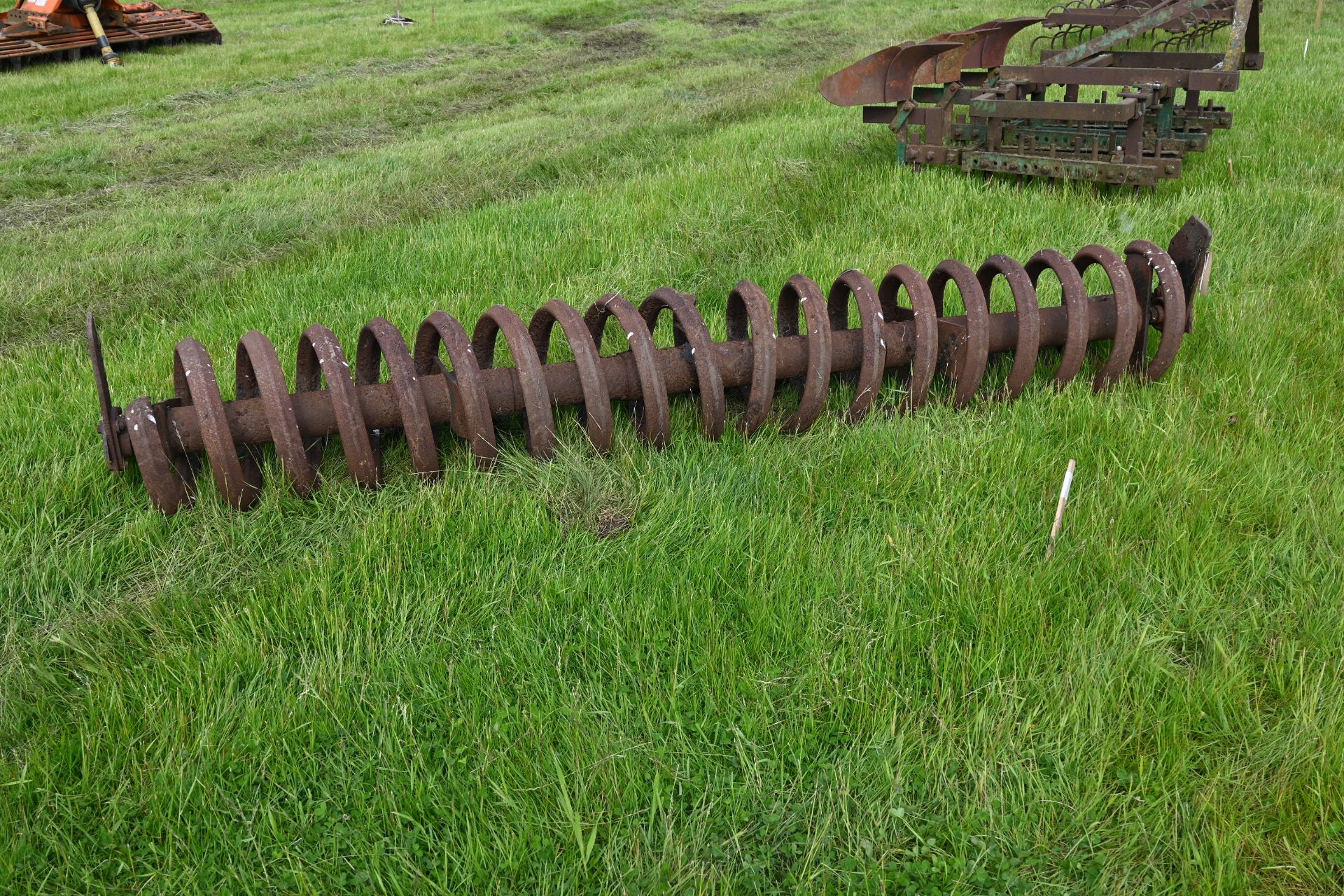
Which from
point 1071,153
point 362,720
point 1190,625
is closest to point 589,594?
point 362,720

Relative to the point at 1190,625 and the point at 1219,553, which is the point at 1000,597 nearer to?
the point at 1190,625

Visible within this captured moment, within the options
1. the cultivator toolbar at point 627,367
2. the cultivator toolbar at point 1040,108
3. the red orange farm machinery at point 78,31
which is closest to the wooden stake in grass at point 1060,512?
the cultivator toolbar at point 627,367

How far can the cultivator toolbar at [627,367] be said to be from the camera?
8.95 ft

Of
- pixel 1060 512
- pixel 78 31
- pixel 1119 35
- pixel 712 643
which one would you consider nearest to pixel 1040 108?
pixel 1119 35

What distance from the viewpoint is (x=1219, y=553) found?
7.93 feet

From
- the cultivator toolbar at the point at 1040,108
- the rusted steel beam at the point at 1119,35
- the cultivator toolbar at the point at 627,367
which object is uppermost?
the rusted steel beam at the point at 1119,35

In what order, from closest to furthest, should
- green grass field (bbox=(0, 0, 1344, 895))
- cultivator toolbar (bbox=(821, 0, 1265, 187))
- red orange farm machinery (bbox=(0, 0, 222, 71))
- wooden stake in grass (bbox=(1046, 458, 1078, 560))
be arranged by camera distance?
green grass field (bbox=(0, 0, 1344, 895)) → wooden stake in grass (bbox=(1046, 458, 1078, 560)) → cultivator toolbar (bbox=(821, 0, 1265, 187)) → red orange farm machinery (bbox=(0, 0, 222, 71))

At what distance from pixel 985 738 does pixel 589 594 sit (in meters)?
0.98

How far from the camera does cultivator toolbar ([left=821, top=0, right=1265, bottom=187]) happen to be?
584 cm

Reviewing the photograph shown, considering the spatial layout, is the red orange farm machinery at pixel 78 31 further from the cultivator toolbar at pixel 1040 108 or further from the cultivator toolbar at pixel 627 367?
the cultivator toolbar at pixel 627 367

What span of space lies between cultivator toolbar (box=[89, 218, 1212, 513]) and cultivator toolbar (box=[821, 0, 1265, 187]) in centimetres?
269

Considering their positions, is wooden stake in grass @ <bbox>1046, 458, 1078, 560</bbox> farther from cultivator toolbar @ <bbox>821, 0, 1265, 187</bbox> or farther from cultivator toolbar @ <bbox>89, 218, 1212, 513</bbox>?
cultivator toolbar @ <bbox>821, 0, 1265, 187</bbox>

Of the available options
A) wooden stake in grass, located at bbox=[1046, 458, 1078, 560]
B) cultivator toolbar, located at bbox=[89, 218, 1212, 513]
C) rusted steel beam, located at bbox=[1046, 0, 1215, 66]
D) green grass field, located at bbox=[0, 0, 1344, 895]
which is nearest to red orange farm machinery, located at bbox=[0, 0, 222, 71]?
green grass field, located at bbox=[0, 0, 1344, 895]

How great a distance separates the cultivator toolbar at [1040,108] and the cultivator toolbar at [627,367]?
2686mm
